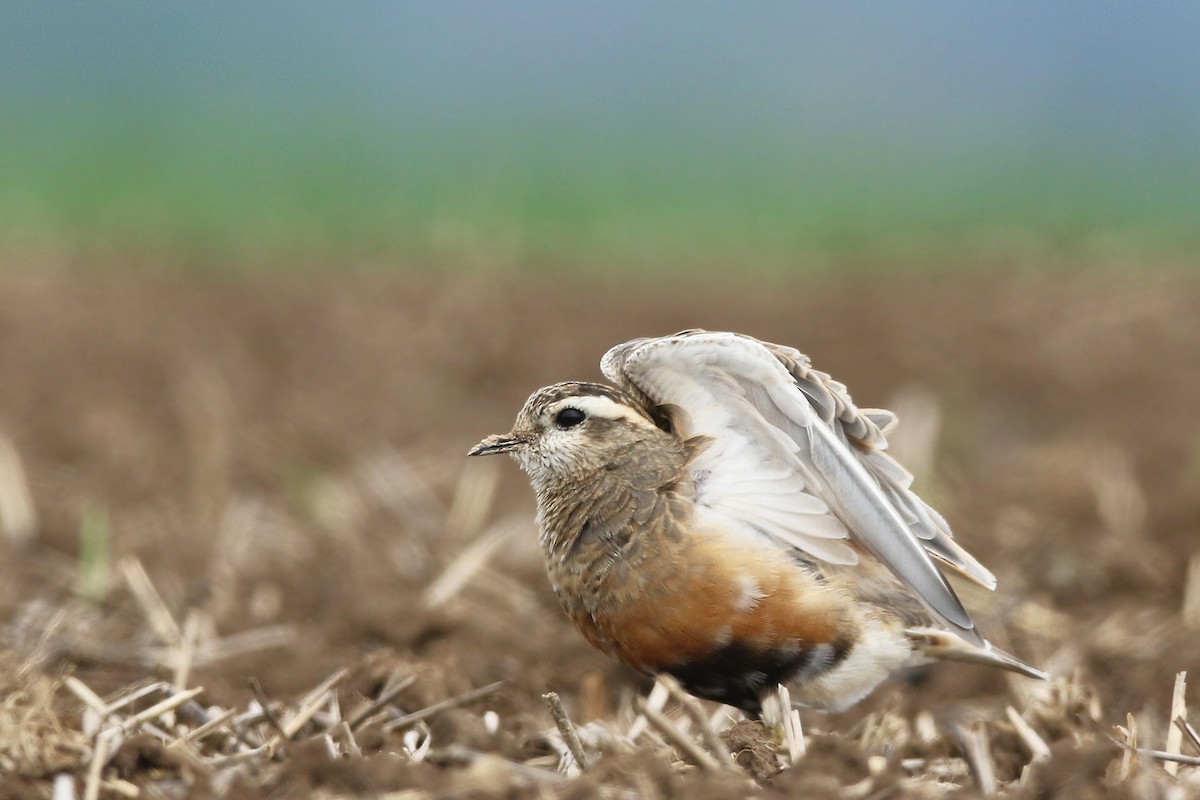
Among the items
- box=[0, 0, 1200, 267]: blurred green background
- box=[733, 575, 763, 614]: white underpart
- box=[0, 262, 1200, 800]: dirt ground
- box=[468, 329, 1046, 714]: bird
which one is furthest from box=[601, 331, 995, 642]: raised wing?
box=[0, 0, 1200, 267]: blurred green background

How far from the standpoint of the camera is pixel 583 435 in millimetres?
5266

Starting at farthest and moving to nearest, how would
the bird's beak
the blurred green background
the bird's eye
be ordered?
the blurred green background → the bird's beak → the bird's eye

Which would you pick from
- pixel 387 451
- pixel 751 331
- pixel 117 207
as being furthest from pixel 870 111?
pixel 387 451

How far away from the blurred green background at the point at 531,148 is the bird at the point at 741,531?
32.6ft

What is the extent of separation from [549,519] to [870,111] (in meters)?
37.2

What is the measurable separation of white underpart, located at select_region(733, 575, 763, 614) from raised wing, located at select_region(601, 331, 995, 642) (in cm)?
23

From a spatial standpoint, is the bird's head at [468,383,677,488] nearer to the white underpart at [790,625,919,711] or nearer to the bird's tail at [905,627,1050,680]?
the white underpart at [790,625,919,711]

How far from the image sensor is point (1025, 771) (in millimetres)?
4301

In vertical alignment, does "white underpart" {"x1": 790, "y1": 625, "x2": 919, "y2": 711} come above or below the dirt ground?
above

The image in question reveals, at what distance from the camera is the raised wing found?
4.85 m

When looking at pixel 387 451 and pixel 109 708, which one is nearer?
pixel 109 708

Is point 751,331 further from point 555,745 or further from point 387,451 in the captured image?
point 555,745

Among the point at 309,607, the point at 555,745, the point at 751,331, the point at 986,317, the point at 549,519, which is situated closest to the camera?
the point at 555,745

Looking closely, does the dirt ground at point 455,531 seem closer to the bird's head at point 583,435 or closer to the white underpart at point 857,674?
the white underpart at point 857,674
